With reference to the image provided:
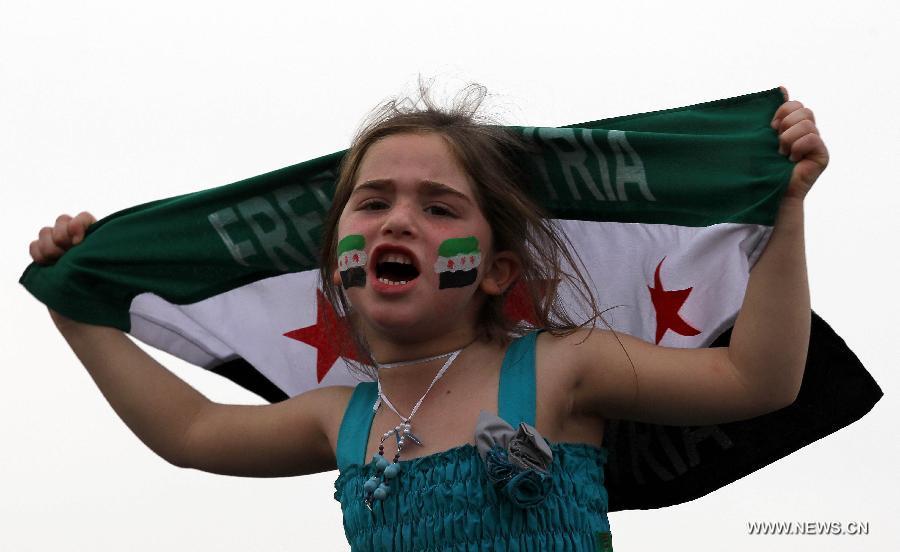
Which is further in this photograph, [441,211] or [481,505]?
[441,211]

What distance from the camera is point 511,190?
3982 millimetres

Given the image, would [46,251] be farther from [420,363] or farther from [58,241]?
[420,363]

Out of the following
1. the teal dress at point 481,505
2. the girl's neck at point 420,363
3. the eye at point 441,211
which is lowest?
the teal dress at point 481,505

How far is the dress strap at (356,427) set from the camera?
3850 millimetres

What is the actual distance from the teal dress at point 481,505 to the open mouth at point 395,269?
1.09ft

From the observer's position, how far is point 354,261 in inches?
151

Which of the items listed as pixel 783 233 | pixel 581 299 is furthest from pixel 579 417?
pixel 783 233

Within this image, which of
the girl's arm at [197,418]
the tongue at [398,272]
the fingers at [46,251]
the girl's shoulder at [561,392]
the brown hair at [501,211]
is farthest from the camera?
the fingers at [46,251]

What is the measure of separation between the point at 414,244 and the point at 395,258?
0.21 feet

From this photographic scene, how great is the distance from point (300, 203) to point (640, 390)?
1.20m

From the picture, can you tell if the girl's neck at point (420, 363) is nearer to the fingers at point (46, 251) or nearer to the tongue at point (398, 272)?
the tongue at point (398, 272)

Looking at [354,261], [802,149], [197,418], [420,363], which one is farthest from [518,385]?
[197,418]

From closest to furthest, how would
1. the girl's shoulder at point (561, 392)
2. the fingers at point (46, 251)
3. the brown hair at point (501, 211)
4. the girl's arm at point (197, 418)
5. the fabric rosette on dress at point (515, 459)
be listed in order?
the fabric rosette on dress at point (515, 459) < the girl's shoulder at point (561, 392) < the brown hair at point (501, 211) < the girl's arm at point (197, 418) < the fingers at point (46, 251)

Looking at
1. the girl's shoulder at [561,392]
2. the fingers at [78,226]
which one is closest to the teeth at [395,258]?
the girl's shoulder at [561,392]
